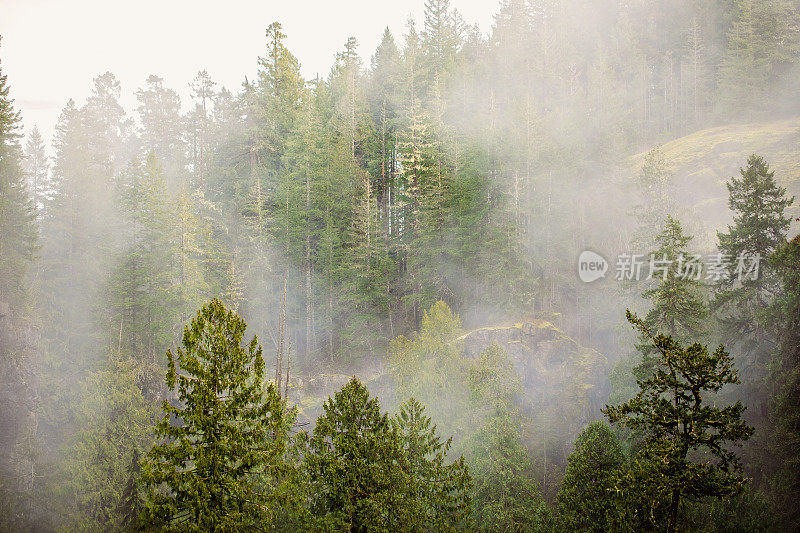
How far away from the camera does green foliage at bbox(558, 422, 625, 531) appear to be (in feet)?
51.2

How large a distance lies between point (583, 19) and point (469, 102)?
133 ft

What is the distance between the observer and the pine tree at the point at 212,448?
32.5 feet

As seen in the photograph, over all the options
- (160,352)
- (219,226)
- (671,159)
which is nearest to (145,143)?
(219,226)

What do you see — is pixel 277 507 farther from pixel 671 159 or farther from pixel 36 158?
pixel 36 158

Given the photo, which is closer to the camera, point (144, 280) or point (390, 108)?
point (144, 280)

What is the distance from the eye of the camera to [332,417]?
13812 millimetres

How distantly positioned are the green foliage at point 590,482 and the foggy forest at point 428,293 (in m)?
0.11

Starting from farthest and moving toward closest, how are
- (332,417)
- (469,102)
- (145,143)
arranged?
(145,143), (469,102), (332,417)

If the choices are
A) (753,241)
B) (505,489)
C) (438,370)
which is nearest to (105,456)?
Answer: (438,370)

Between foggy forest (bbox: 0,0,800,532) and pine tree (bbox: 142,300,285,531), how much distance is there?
82mm

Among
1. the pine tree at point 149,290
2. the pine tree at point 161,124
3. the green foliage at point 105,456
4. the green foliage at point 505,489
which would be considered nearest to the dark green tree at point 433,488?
the green foliage at point 505,489

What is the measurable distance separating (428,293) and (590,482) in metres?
22.3

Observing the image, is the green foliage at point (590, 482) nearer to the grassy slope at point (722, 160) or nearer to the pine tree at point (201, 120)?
the grassy slope at point (722, 160)

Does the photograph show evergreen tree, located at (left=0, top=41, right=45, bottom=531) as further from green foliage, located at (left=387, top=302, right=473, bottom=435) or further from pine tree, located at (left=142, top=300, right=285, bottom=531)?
green foliage, located at (left=387, top=302, right=473, bottom=435)
